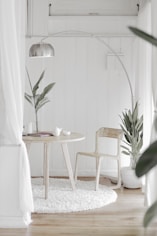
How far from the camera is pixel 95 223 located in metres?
3.98

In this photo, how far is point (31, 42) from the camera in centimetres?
622

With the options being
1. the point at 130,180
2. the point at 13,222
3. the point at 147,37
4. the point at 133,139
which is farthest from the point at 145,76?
the point at 147,37

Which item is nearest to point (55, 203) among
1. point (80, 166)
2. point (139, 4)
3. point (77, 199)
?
point (77, 199)

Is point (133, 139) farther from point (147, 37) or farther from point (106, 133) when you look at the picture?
point (147, 37)

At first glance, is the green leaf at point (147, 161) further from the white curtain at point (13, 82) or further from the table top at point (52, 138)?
the table top at point (52, 138)

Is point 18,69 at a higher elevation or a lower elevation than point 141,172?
higher

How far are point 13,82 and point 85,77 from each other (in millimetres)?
2620

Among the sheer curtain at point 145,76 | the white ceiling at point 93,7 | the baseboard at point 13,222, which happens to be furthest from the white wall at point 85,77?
the baseboard at point 13,222

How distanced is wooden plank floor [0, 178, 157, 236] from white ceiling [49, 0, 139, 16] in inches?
110

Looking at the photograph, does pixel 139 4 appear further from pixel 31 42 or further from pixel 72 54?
pixel 31 42

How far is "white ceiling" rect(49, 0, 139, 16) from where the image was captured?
6.21 metres

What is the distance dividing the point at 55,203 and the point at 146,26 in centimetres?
225

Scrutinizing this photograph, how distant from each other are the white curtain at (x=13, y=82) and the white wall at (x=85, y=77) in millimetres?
2410

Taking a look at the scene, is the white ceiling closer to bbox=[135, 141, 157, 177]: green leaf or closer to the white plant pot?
the white plant pot
